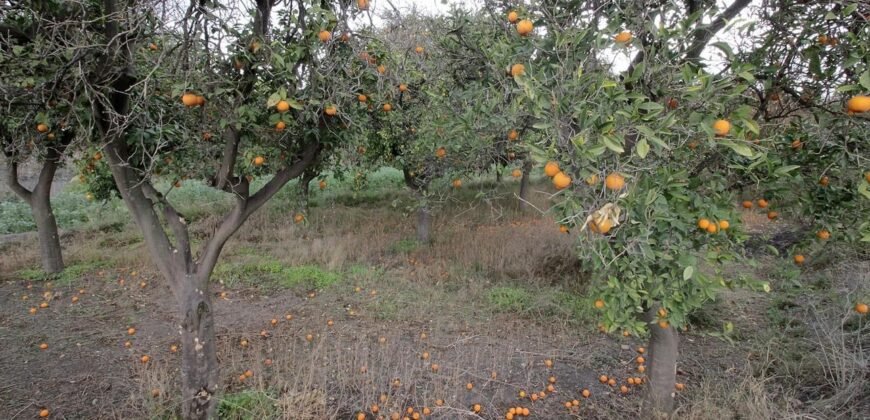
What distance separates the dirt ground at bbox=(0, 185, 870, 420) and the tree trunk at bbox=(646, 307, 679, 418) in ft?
0.40

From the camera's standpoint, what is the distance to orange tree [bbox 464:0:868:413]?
169 centimetres

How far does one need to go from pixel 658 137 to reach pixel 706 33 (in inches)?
44.3

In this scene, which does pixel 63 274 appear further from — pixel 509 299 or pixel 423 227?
pixel 509 299

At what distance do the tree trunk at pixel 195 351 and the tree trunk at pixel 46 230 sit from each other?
15.3 ft

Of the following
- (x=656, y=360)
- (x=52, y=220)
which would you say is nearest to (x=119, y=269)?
(x=52, y=220)

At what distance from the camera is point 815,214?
2.51 metres

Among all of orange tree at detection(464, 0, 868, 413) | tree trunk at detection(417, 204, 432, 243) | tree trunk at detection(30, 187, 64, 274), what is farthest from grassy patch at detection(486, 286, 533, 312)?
tree trunk at detection(30, 187, 64, 274)

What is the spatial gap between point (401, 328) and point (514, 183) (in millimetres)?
10154

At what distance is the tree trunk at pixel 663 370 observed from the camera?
9.40 feet

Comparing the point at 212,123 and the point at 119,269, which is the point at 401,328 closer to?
the point at 212,123

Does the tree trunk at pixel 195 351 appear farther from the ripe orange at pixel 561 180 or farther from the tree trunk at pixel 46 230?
the tree trunk at pixel 46 230

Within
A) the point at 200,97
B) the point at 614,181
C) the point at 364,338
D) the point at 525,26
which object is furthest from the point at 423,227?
the point at 614,181

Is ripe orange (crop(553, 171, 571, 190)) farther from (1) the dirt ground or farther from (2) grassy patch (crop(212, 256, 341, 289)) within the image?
(2) grassy patch (crop(212, 256, 341, 289))

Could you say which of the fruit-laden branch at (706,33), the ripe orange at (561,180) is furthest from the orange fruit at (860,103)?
the ripe orange at (561,180)
